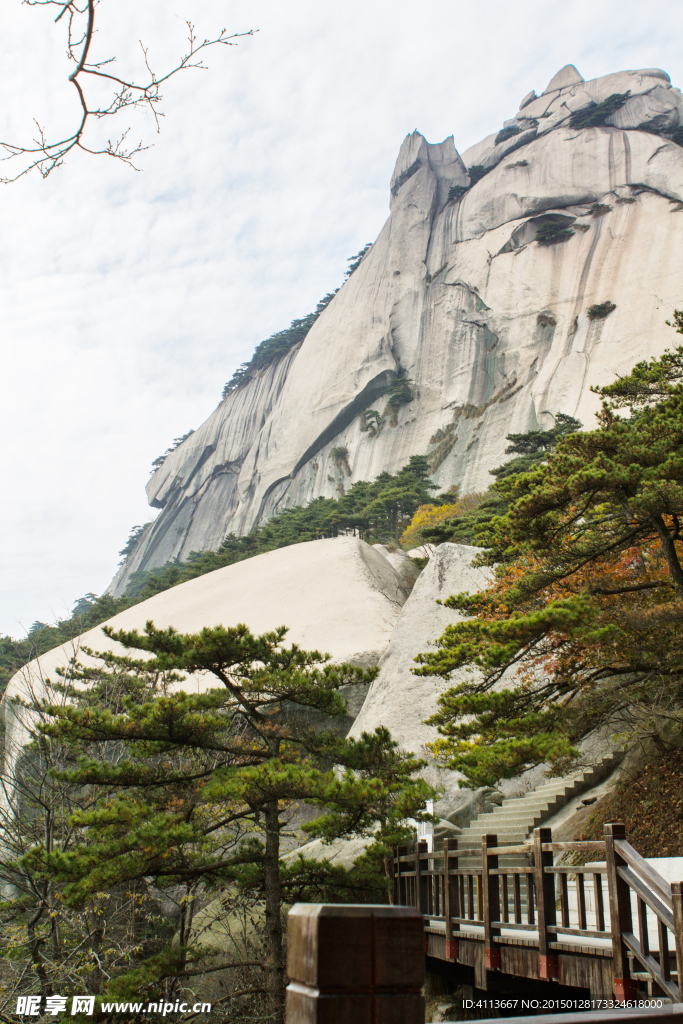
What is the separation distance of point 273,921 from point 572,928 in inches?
143

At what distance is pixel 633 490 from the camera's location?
812 centimetres

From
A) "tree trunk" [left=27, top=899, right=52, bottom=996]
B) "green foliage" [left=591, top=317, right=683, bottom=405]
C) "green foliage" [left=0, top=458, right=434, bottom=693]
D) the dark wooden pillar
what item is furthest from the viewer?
"green foliage" [left=0, top=458, right=434, bottom=693]

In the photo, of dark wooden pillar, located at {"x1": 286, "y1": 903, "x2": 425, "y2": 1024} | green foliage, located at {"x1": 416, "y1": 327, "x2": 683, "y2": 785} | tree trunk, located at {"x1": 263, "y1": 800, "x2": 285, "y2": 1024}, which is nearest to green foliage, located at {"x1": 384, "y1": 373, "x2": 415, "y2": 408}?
green foliage, located at {"x1": 416, "y1": 327, "x2": 683, "y2": 785}

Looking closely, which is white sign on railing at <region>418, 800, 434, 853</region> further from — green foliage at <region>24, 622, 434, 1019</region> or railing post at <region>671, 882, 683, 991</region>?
railing post at <region>671, 882, 683, 991</region>

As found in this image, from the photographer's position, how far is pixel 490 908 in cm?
648

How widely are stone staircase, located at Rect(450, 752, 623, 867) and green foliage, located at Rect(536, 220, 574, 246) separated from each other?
34793mm

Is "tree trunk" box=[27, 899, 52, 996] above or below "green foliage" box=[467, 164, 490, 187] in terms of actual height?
below

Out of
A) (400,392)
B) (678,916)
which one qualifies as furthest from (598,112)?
(678,916)

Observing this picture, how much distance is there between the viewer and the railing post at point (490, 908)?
20.7 feet

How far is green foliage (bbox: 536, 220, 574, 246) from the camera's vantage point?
3944cm

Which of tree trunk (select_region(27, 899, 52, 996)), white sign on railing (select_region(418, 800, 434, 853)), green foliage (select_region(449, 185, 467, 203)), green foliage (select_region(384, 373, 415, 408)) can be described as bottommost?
tree trunk (select_region(27, 899, 52, 996))

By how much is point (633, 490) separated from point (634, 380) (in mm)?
→ 1881

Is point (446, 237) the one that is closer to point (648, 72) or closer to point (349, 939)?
point (648, 72)

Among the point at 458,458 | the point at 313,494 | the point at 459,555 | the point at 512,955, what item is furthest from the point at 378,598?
the point at 313,494
